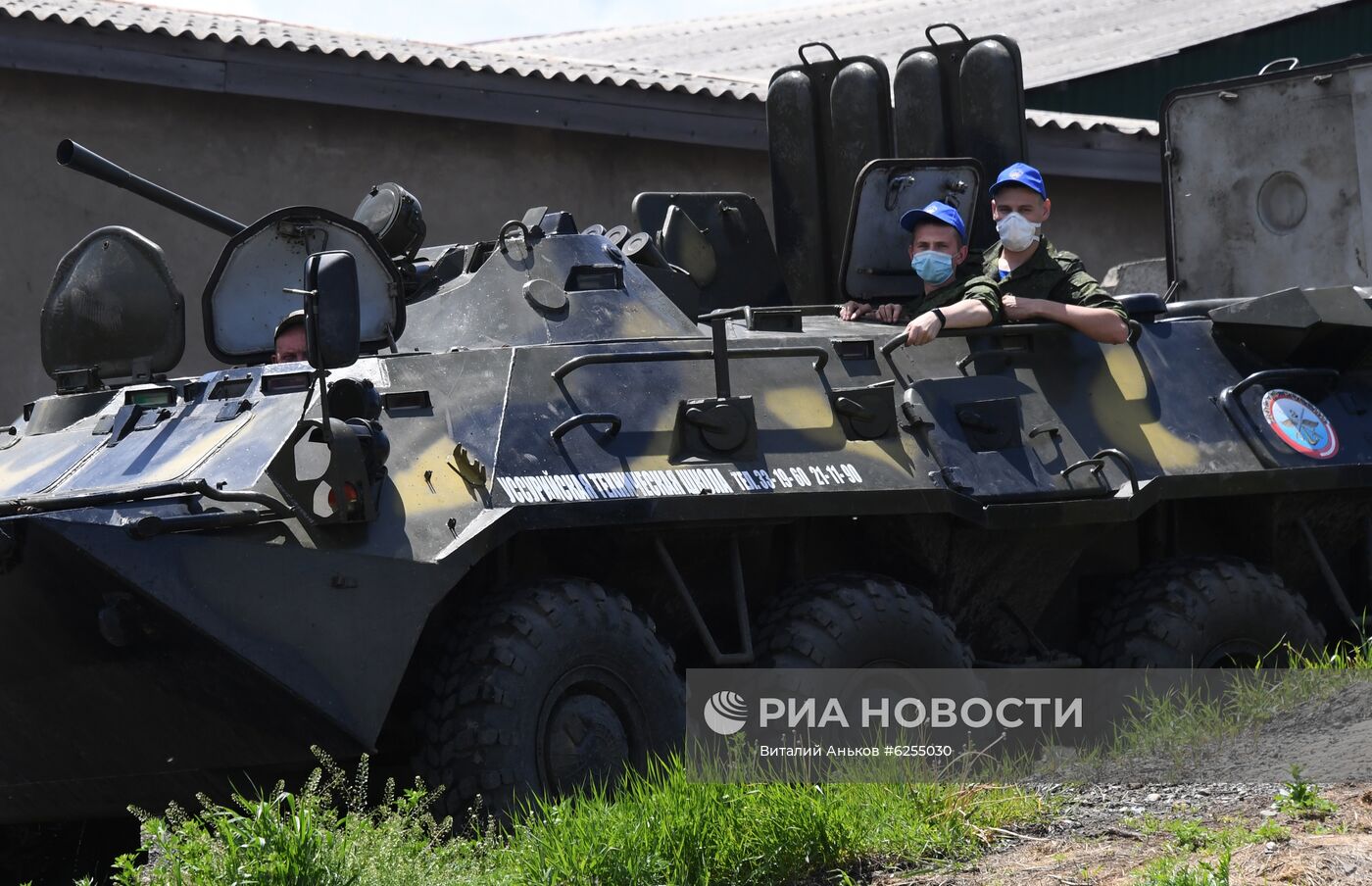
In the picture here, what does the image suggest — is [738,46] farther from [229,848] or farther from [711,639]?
[229,848]

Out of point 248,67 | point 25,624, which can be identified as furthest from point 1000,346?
point 248,67

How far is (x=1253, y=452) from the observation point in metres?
8.00

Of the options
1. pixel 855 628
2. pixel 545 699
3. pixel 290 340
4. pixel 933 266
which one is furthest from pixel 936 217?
pixel 545 699

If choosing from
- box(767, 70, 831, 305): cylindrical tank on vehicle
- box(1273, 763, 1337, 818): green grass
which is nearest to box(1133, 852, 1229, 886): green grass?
box(1273, 763, 1337, 818): green grass

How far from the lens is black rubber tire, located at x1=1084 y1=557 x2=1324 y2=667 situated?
25.5 ft

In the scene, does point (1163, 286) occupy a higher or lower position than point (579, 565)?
higher

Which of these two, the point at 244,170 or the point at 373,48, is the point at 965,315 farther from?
the point at 373,48

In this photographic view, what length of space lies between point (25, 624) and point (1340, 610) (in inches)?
208

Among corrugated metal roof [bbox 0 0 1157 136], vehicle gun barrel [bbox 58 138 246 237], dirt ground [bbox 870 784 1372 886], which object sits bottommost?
dirt ground [bbox 870 784 1372 886]

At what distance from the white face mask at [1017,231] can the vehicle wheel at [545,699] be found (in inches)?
93.8

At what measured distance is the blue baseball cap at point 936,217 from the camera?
8070mm

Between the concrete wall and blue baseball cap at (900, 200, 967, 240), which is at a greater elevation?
the concrete wall

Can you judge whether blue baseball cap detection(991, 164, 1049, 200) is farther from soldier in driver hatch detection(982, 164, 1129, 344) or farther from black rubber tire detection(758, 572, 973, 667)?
black rubber tire detection(758, 572, 973, 667)

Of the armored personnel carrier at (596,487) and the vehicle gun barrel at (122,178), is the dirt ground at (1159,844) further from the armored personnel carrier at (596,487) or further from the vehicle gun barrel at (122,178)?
the vehicle gun barrel at (122,178)
